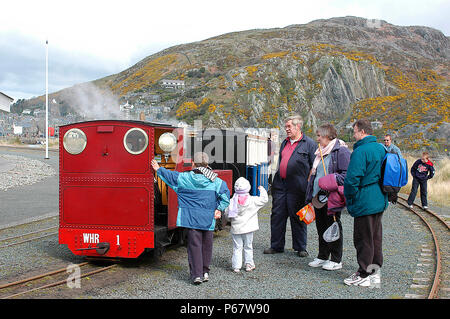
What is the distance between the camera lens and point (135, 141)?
20.2ft

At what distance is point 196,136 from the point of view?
33.2 ft

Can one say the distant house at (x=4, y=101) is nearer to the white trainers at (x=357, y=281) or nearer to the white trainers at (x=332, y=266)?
the white trainers at (x=332, y=266)

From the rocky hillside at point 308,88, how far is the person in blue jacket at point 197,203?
10.2 m

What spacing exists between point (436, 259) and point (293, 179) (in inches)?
106

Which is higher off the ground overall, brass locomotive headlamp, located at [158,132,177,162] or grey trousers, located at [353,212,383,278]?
brass locomotive headlamp, located at [158,132,177,162]

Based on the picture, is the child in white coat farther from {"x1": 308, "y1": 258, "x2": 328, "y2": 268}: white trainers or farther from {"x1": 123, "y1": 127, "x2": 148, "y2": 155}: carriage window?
{"x1": 123, "y1": 127, "x2": 148, "y2": 155}: carriage window

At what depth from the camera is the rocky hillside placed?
41.3m

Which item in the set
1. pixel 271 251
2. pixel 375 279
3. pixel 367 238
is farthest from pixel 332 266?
pixel 271 251

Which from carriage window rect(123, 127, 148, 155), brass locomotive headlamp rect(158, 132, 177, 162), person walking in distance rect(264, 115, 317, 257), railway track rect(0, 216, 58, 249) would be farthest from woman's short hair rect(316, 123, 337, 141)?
railway track rect(0, 216, 58, 249)

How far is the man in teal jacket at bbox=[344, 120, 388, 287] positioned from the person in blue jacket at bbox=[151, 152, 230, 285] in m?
1.71

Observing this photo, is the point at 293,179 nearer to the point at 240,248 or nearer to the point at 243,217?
the point at 243,217

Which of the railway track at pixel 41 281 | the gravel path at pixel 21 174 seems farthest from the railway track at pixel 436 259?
the gravel path at pixel 21 174

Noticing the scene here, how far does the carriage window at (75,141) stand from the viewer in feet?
20.7
